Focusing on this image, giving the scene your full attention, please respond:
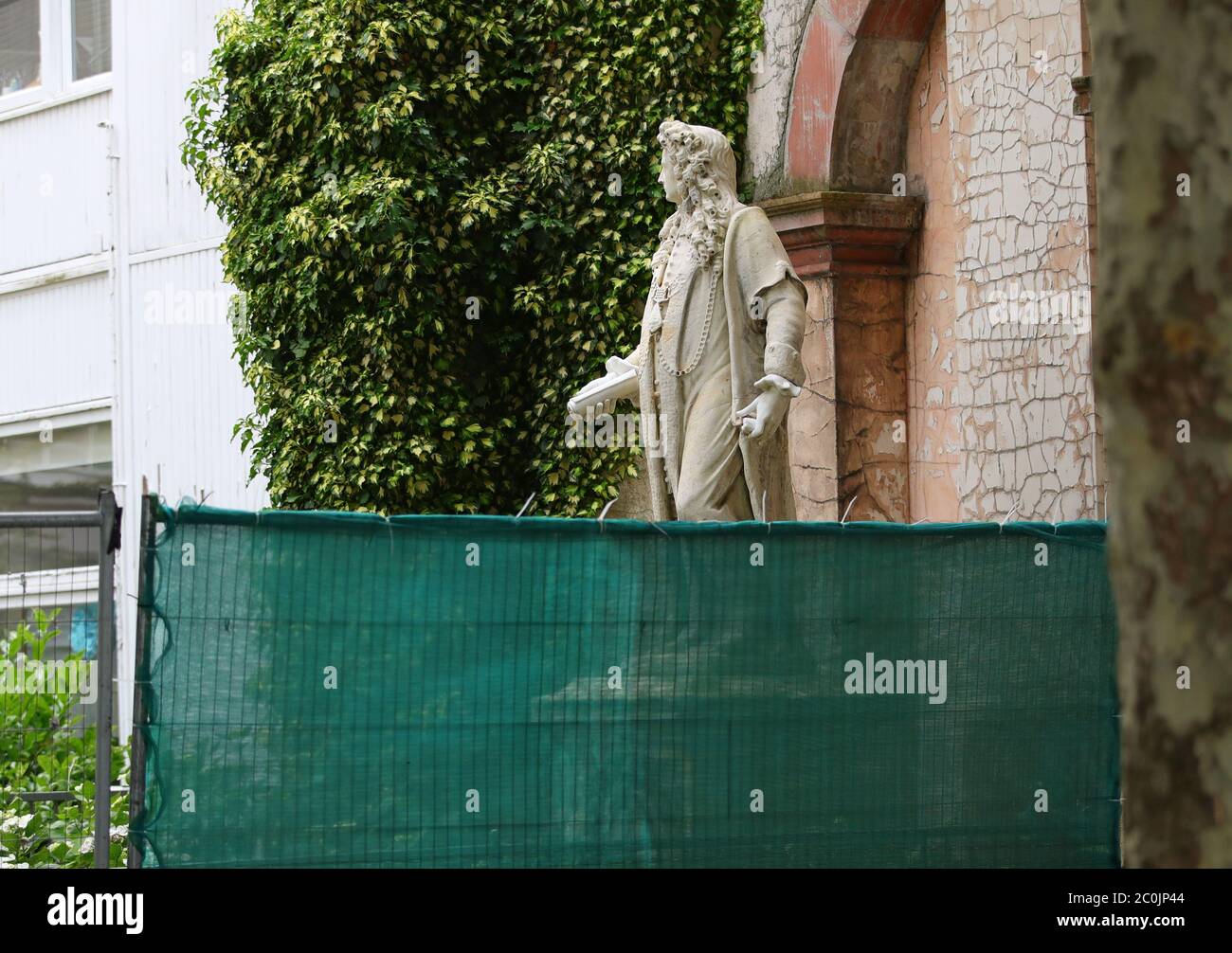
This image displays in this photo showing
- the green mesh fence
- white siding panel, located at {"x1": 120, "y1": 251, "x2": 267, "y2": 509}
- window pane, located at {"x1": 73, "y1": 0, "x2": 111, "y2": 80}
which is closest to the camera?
the green mesh fence

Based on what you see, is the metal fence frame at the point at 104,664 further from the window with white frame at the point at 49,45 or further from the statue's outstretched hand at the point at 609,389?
the window with white frame at the point at 49,45

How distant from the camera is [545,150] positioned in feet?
42.7

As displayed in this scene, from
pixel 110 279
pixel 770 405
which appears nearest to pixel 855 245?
pixel 770 405

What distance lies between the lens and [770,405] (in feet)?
24.6

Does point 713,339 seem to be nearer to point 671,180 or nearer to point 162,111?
point 671,180

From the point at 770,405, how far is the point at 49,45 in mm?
12903

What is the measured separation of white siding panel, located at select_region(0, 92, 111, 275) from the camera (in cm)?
1742

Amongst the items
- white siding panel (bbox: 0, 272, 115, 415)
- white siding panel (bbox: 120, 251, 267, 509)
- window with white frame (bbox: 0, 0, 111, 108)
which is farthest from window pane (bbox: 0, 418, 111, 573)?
window with white frame (bbox: 0, 0, 111, 108)

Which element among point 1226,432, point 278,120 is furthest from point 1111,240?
point 278,120

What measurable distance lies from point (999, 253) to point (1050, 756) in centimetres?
442

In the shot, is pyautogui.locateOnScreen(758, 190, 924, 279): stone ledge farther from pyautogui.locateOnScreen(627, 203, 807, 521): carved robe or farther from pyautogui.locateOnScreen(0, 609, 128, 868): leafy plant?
pyautogui.locateOnScreen(0, 609, 128, 868): leafy plant

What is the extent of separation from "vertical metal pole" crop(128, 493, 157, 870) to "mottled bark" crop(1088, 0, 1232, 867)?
10.5ft

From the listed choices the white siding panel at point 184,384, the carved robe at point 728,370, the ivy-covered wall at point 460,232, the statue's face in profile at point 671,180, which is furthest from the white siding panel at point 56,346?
the carved robe at point 728,370

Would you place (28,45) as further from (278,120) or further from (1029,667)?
(1029,667)
